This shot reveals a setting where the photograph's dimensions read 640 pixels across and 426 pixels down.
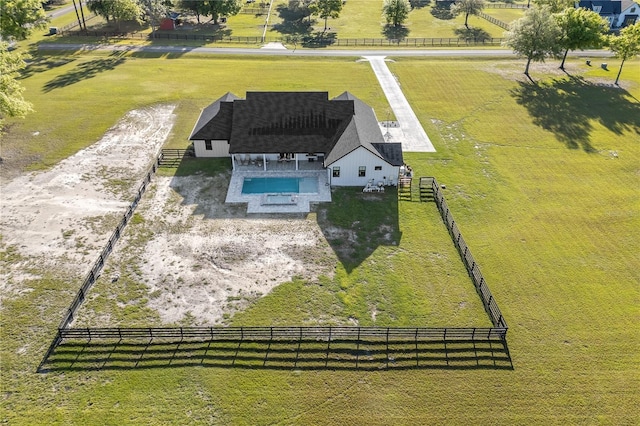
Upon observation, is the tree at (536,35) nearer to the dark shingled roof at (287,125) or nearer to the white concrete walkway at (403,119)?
the white concrete walkway at (403,119)

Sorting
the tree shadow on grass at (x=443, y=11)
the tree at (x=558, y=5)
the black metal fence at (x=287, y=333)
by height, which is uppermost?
the tree at (x=558, y=5)

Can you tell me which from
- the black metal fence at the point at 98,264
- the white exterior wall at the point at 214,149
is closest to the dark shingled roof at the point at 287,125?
the white exterior wall at the point at 214,149

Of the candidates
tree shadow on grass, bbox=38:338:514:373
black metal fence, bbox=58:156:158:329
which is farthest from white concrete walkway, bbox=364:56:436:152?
black metal fence, bbox=58:156:158:329

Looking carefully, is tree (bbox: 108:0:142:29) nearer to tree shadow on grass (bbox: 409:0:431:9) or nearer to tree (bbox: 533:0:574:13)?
tree shadow on grass (bbox: 409:0:431:9)

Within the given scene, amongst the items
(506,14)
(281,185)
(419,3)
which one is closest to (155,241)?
(281,185)

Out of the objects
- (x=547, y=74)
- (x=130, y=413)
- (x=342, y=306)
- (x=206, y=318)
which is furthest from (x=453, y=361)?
(x=547, y=74)
